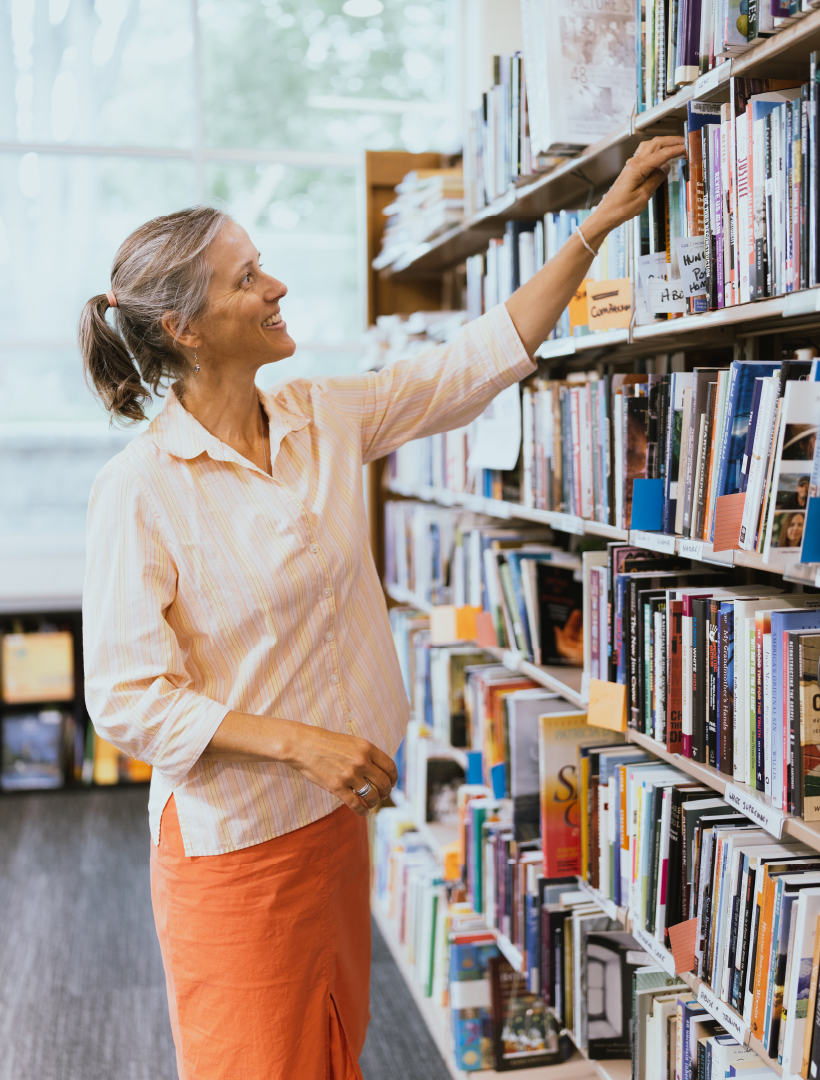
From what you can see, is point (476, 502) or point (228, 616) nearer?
point (228, 616)

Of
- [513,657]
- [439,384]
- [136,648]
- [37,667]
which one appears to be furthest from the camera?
[37,667]

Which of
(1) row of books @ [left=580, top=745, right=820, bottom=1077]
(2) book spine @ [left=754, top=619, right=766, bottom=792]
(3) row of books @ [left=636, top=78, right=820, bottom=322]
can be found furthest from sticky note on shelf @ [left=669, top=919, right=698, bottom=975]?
(3) row of books @ [left=636, top=78, right=820, bottom=322]

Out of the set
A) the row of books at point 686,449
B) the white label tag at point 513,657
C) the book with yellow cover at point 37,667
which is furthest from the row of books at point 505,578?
the book with yellow cover at point 37,667

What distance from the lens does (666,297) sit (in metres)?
1.50

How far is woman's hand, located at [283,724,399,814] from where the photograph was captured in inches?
52.4

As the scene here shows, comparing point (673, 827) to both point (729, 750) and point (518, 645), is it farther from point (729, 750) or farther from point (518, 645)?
point (518, 645)

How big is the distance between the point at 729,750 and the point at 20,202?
421cm

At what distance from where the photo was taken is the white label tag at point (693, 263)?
1410mm

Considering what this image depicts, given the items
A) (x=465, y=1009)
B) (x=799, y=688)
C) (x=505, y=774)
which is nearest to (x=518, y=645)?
(x=505, y=774)

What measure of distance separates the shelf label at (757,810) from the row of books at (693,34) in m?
0.94

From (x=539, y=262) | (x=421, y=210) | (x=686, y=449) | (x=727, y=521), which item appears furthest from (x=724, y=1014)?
(x=421, y=210)

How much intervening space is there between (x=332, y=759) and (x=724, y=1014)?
64 centimetres

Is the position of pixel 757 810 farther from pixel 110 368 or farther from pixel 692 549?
pixel 110 368

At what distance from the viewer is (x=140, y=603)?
53.7 inches
